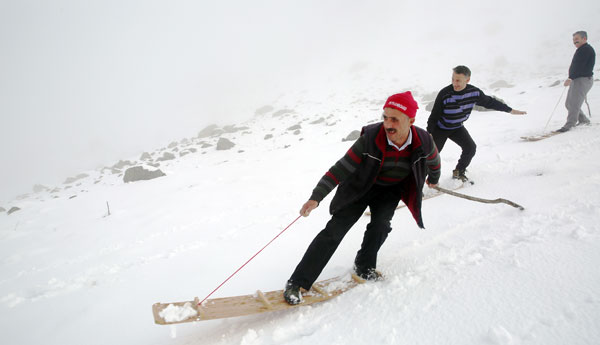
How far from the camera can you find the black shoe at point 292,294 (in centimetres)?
217

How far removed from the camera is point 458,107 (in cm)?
397

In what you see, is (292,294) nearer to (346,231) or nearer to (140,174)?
(346,231)

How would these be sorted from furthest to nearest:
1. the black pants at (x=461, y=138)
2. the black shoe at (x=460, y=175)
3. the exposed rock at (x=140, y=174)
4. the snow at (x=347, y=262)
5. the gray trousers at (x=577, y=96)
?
the exposed rock at (x=140, y=174), the gray trousers at (x=577, y=96), the black shoe at (x=460, y=175), the black pants at (x=461, y=138), the snow at (x=347, y=262)

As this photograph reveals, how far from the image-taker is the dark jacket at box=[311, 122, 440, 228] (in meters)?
2.14

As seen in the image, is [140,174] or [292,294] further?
[140,174]

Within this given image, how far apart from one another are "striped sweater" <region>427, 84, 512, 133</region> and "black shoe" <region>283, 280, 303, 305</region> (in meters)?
3.42

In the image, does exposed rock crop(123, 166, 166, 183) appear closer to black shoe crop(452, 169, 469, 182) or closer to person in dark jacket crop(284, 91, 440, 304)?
person in dark jacket crop(284, 91, 440, 304)

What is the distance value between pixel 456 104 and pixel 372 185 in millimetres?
2665

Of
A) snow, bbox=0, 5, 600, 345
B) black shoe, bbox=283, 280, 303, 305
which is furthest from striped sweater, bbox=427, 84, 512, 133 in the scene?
black shoe, bbox=283, 280, 303, 305

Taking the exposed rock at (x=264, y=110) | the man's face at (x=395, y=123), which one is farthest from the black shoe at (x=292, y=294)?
the exposed rock at (x=264, y=110)

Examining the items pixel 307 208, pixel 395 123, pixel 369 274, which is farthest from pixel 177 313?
pixel 395 123

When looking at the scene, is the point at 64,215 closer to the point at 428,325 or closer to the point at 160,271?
the point at 160,271

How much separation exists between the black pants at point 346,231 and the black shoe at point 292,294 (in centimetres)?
4

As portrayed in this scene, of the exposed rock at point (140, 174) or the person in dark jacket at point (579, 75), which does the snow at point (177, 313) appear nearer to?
the person in dark jacket at point (579, 75)
